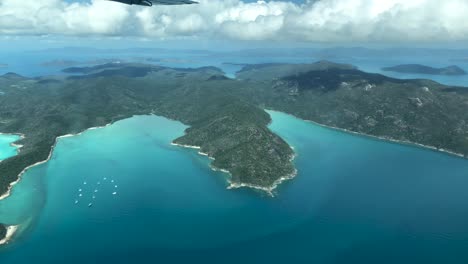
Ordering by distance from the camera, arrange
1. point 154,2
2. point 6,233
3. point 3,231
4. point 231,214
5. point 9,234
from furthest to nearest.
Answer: point 231,214, point 9,234, point 6,233, point 3,231, point 154,2

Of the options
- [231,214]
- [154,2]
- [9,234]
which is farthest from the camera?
[231,214]

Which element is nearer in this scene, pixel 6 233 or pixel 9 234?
pixel 6 233

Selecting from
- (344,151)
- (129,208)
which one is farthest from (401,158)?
(129,208)

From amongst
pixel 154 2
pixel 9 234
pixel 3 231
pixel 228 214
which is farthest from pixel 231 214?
pixel 154 2

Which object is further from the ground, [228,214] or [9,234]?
[228,214]

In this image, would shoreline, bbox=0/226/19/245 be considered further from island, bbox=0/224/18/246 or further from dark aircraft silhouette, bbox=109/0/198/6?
dark aircraft silhouette, bbox=109/0/198/6

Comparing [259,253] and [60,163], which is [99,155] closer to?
[60,163]

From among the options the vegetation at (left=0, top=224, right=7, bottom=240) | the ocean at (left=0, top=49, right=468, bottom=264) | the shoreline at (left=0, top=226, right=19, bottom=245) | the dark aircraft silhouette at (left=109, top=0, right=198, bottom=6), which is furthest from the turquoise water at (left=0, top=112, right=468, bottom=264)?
the dark aircraft silhouette at (left=109, top=0, right=198, bottom=6)

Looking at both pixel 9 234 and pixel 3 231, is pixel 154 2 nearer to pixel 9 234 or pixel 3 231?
pixel 3 231
